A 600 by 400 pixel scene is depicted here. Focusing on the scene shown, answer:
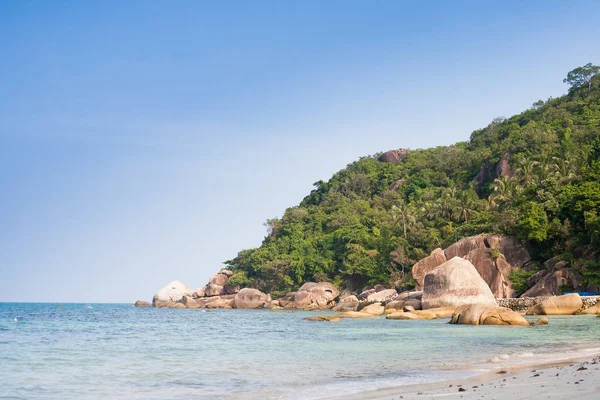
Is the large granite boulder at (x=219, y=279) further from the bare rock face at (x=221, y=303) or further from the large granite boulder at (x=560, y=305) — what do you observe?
the large granite boulder at (x=560, y=305)

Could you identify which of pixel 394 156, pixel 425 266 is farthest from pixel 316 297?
pixel 394 156

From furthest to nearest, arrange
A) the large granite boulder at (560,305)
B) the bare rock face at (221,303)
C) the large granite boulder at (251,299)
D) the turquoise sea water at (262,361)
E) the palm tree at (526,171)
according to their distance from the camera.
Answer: the bare rock face at (221,303)
the large granite boulder at (251,299)
the palm tree at (526,171)
the large granite boulder at (560,305)
the turquoise sea water at (262,361)

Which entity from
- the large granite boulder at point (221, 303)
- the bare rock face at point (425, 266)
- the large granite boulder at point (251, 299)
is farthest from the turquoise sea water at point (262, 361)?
the large granite boulder at point (221, 303)

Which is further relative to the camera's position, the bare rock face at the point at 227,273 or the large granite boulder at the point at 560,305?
the bare rock face at the point at 227,273

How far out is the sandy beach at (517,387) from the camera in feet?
26.9

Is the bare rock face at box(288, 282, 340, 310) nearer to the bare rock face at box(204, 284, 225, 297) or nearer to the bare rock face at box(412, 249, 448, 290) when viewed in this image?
the bare rock face at box(412, 249, 448, 290)

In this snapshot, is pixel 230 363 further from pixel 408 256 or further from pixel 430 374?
pixel 408 256

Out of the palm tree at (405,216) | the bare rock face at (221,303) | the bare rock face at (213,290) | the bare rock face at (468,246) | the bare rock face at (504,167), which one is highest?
the bare rock face at (504,167)

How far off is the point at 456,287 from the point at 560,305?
237 inches

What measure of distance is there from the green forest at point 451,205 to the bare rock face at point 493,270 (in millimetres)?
1003

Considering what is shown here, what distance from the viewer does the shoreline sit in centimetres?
828

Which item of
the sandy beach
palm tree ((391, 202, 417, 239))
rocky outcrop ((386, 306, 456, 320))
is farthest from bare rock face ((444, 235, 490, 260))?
the sandy beach

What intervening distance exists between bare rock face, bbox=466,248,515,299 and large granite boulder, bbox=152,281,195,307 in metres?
50.2

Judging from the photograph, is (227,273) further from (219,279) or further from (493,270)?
(493,270)
